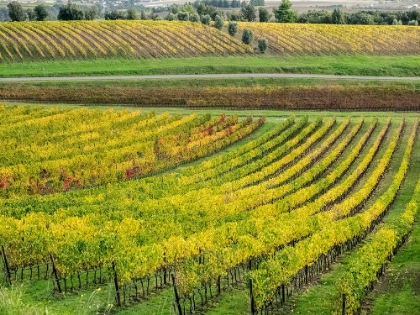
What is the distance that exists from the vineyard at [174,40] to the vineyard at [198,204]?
136ft

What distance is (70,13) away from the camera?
139 metres

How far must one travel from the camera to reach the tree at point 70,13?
456ft

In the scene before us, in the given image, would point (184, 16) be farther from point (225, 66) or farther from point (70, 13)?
point (225, 66)

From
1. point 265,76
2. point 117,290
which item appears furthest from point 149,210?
point 265,76

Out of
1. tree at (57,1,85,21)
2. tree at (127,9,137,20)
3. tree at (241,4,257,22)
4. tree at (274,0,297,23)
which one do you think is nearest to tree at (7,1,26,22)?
tree at (57,1,85,21)

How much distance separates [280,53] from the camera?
383ft

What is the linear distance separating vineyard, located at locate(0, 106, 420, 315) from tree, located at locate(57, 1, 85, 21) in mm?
71864

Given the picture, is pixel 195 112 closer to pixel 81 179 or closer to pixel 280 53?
pixel 81 179

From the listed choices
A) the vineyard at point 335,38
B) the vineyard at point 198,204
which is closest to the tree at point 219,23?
the vineyard at point 335,38

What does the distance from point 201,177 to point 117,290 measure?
21858mm

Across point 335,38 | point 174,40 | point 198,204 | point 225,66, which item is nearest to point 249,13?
point 335,38

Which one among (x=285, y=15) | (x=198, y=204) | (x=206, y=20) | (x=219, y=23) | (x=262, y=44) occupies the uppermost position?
(x=285, y=15)

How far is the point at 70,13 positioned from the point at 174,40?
31934 millimetres

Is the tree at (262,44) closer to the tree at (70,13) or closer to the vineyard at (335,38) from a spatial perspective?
the vineyard at (335,38)
